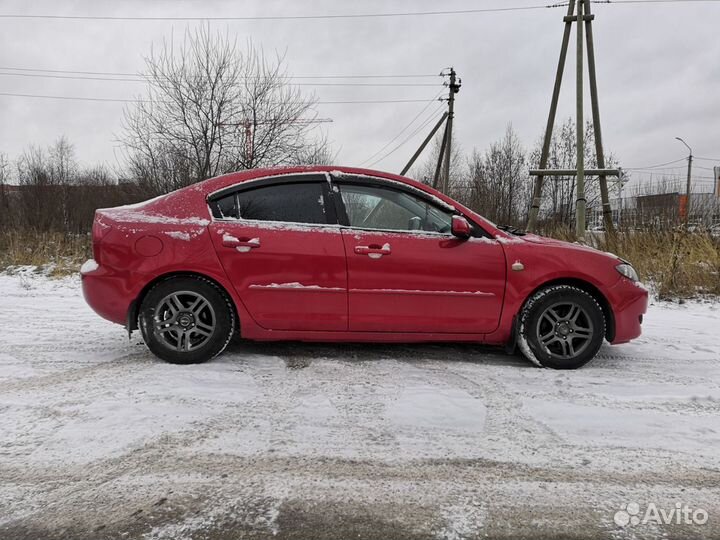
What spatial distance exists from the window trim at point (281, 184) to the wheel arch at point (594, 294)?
173 cm

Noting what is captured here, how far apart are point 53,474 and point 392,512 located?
61.0 inches

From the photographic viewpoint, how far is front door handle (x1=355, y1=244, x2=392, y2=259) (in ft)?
11.2

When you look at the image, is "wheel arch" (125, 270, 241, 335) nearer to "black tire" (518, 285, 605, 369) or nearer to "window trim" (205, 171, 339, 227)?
"window trim" (205, 171, 339, 227)

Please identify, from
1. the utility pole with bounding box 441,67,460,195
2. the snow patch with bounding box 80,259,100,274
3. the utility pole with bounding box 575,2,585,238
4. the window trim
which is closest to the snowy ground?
the snow patch with bounding box 80,259,100,274

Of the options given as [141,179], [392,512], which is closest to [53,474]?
[392,512]

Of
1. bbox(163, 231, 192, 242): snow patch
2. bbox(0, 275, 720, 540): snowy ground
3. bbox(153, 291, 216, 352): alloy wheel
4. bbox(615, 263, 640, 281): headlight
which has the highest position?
bbox(163, 231, 192, 242): snow patch

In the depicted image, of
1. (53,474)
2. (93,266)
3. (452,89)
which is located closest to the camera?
(53,474)

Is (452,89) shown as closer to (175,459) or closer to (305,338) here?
(305,338)

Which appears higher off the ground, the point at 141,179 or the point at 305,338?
the point at 141,179

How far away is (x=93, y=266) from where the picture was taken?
135 inches

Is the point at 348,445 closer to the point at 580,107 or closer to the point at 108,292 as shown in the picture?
the point at 108,292

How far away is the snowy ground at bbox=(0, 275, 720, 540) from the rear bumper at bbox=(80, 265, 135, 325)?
429 mm

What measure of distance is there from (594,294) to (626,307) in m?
0.26

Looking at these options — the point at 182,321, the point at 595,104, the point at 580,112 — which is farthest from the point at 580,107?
the point at 182,321
